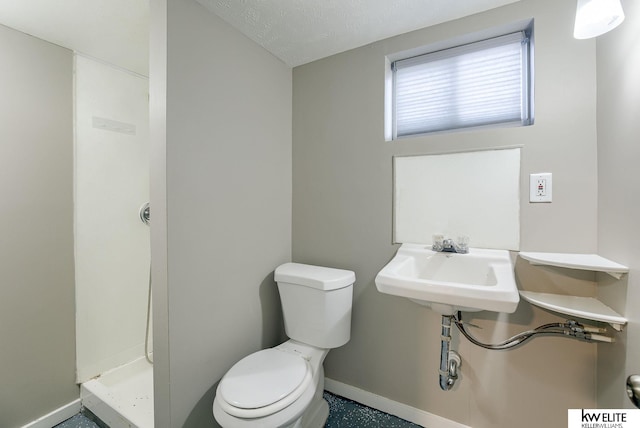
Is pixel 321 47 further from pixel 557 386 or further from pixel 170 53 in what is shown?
pixel 557 386

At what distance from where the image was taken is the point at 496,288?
36.2 inches

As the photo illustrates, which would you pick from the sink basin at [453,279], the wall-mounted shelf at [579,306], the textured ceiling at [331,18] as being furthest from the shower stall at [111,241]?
the wall-mounted shelf at [579,306]

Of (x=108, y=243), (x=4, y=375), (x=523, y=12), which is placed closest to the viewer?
(x=523, y=12)

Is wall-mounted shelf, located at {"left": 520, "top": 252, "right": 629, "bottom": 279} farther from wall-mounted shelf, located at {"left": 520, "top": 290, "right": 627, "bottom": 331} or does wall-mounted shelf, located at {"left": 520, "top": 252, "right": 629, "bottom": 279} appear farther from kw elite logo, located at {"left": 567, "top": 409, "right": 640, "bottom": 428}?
kw elite logo, located at {"left": 567, "top": 409, "right": 640, "bottom": 428}

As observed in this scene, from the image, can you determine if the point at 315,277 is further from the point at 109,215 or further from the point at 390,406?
the point at 109,215

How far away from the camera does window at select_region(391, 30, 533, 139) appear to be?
131 centimetres

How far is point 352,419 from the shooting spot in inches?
58.4

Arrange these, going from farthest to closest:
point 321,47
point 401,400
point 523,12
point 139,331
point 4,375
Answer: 1. point 139,331
2. point 321,47
3. point 401,400
4. point 4,375
5. point 523,12

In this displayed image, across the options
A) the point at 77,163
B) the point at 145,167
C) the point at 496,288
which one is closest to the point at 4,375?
the point at 77,163

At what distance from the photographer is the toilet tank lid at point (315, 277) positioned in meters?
1.38

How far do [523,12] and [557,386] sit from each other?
5.70 feet

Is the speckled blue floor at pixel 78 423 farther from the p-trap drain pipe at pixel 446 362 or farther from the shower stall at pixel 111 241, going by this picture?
the p-trap drain pipe at pixel 446 362

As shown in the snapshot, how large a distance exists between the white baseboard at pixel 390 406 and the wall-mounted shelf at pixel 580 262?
0.97m

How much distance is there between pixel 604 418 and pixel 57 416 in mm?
2658
